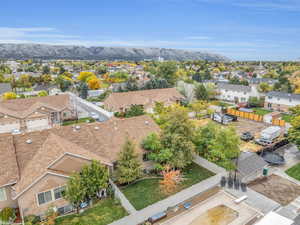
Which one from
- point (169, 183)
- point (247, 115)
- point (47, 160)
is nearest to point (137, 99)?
A: point (247, 115)

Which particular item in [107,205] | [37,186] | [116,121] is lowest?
[107,205]

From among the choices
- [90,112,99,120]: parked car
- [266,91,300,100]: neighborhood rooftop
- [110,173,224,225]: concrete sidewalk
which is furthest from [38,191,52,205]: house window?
[266,91,300,100]: neighborhood rooftop

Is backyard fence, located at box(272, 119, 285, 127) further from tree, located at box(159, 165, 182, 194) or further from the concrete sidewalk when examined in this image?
tree, located at box(159, 165, 182, 194)

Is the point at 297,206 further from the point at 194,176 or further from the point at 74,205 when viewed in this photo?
the point at 74,205

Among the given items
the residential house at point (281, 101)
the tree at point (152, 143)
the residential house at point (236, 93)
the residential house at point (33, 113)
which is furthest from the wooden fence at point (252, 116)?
the residential house at point (33, 113)

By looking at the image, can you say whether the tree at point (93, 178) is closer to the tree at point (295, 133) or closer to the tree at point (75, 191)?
the tree at point (75, 191)

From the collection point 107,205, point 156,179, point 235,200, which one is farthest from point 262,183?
point 107,205
